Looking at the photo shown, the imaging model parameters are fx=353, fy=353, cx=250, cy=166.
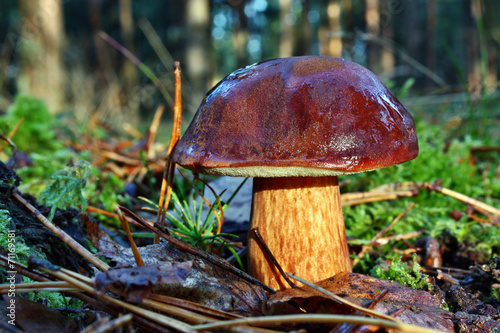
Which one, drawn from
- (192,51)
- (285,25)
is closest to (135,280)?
(192,51)

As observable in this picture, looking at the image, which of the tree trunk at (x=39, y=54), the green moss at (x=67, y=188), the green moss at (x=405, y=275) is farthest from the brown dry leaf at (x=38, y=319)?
the tree trunk at (x=39, y=54)

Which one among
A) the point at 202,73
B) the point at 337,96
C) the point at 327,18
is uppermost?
the point at 327,18

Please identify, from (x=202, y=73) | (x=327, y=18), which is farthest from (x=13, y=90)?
(x=327, y=18)

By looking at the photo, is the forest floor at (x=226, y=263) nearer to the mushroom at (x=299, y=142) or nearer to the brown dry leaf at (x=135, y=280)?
the brown dry leaf at (x=135, y=280)

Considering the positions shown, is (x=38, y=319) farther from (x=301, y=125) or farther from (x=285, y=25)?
(x=285, y=25)

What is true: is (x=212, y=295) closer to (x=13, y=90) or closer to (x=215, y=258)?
(x=215, y=258)

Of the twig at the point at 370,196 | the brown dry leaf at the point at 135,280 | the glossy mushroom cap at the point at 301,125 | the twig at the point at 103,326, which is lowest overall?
the twig at the point at 103,326
